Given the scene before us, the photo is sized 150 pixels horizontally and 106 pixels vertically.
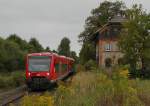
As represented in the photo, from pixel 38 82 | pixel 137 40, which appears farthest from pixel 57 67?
pixel 137 40

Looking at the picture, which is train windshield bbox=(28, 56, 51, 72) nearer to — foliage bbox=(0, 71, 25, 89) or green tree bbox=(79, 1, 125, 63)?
foliage bbox=(0, 71, 25, 89)

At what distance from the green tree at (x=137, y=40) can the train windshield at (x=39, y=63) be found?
15.6m

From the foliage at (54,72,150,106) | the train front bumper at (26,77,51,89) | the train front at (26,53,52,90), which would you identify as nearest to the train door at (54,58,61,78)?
the train front at (26,53,52,90)

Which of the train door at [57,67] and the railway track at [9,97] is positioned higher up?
the train door at [57,67]

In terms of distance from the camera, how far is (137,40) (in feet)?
156

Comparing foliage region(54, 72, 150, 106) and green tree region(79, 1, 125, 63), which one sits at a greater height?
green tree region(79, 1, 125, 63)

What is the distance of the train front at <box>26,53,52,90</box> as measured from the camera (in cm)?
3281

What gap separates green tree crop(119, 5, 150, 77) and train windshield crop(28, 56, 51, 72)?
1563 centimetres

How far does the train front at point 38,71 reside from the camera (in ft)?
108

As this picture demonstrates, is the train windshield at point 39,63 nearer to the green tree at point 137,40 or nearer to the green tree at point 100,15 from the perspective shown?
the green tree at point 137,40

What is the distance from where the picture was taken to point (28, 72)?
110ft

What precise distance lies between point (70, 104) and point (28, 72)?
873 inches

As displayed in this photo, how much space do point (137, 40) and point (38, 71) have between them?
17129 millimetres

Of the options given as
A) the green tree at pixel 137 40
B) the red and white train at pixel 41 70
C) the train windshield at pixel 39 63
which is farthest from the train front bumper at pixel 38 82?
A: the green tree at pixel 137 40
